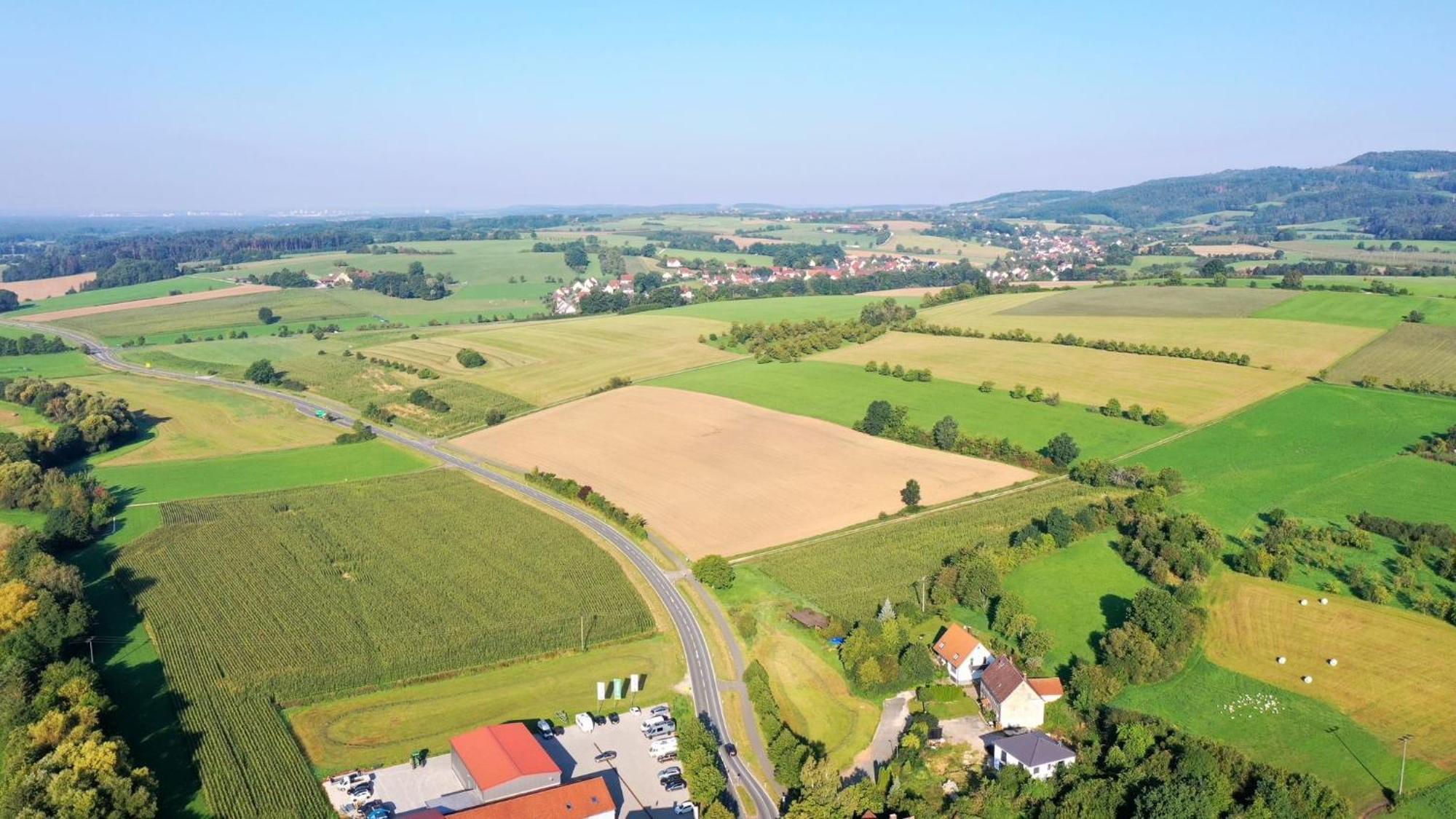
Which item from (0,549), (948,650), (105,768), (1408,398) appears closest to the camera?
(105,768)

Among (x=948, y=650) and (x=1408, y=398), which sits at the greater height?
(x=1408, y=398)

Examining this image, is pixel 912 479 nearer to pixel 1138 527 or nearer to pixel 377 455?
pixel 1138 527

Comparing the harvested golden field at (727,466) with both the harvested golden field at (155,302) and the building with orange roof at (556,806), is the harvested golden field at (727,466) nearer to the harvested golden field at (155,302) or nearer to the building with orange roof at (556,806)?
the building with orange roof at (556,806)

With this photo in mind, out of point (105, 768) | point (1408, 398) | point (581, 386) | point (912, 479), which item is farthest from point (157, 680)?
point (1408, 398)

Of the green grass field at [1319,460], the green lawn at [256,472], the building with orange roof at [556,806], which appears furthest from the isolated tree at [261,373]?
the green grass field at [1319,460]

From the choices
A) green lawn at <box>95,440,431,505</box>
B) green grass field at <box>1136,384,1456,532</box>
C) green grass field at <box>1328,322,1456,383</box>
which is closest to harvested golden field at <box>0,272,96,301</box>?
green lawn at <box>95,440,431,505</box>

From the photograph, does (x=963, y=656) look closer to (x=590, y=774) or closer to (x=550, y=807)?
(x=590, y=774)

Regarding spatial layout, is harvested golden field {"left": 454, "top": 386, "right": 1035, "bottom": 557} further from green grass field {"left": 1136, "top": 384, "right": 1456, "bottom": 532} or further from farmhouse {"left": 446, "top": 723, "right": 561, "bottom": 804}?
farmhouse {"left": 446, "top": 723, "right": 561, "bottom": 804}
